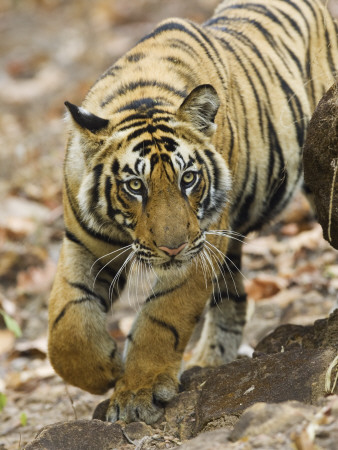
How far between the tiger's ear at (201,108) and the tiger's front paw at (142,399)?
1070mm

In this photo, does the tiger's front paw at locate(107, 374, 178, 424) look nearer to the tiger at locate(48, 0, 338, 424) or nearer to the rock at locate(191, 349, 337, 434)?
the tiger at locate(48, 0, 338, 424)

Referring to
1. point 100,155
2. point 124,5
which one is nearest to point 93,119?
point 100,155

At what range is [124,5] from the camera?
1196cm

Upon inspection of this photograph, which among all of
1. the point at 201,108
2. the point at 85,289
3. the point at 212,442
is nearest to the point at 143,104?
the point at 201,108

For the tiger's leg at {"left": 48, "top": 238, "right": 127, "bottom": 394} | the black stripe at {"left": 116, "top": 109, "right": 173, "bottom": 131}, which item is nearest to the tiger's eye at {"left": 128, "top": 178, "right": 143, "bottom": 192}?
the black stripe at {"left": 116, "top": 109, "right": 173, "bottom": 131}

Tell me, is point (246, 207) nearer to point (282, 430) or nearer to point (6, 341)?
point (282, 430)

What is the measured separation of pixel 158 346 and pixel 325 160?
1051mm

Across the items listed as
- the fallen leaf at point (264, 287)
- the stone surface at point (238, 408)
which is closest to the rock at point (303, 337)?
the stone surface at point (238, 408)

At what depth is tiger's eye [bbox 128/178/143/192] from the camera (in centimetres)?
296

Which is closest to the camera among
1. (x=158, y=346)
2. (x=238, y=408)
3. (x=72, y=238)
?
(x=238, y=408)

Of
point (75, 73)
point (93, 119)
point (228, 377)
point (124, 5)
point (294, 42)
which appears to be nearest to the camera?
point (228, 377)

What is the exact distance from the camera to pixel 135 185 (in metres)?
2.97

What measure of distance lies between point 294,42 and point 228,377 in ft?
7.63

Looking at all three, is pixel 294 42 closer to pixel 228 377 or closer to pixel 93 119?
pixel 93 119
